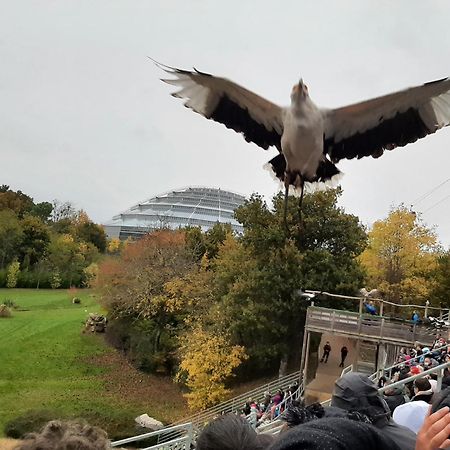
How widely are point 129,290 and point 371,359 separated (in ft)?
34.3

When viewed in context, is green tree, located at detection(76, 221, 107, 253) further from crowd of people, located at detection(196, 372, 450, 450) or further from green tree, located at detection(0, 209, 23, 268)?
crowd of people, located at detection(196, 372, 450, 450)

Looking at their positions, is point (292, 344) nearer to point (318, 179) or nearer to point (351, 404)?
point (318, 179)

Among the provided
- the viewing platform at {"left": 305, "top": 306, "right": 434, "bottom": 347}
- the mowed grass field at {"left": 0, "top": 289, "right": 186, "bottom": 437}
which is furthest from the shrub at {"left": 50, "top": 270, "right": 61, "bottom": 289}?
the viewing platform at {"left": 305, "top": 306, "right": 434, "bottom": 347}

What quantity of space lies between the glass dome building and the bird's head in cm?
2931

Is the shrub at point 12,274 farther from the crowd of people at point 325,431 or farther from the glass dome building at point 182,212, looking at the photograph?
the crowd of people at point 325,431

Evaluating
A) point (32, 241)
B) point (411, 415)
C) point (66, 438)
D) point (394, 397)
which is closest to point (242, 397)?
point (394, 397)

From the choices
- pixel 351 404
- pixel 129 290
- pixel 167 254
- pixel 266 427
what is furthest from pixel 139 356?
pixel 351 404

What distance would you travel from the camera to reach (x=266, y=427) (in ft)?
23.0

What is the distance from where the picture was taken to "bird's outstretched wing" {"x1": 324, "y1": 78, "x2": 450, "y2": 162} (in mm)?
3816

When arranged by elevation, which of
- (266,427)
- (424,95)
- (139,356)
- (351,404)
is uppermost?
(424,95)

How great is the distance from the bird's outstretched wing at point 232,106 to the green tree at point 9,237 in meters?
33.1

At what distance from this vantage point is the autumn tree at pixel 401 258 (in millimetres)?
18875

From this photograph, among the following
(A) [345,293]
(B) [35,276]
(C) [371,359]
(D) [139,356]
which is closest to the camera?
(C) [371,359]

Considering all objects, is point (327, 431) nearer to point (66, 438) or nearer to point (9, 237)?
point (66, 438)
